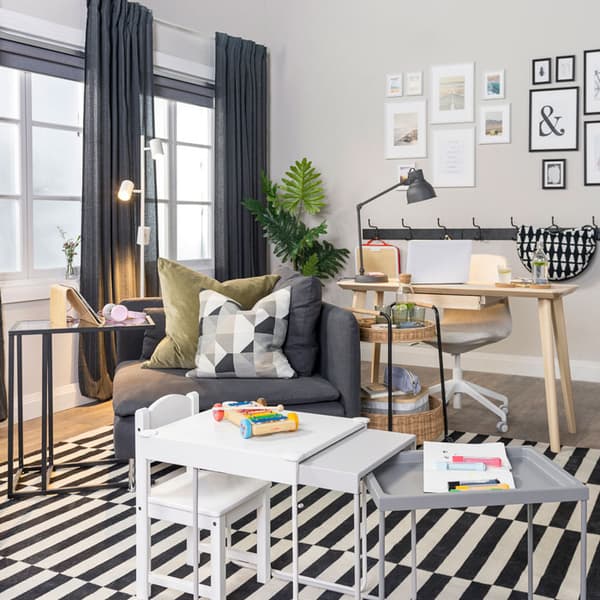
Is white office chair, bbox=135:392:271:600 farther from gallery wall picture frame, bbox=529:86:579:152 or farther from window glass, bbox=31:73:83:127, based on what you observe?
gallery wall picture frame, bbox=529:86:579:152

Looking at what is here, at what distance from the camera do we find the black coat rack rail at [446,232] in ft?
17.7

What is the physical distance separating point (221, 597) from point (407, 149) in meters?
4.19

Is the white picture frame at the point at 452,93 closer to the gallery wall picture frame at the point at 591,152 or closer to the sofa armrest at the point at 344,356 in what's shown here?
the gallery wall picture frame at the point at 591,152

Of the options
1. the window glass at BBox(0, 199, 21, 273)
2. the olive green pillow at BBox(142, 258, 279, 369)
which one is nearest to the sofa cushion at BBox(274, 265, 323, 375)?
the olive green pillow at BBox(142, 258, 279, 369)

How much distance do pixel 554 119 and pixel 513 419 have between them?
2111mm

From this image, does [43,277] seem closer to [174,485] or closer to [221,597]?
[174,485]

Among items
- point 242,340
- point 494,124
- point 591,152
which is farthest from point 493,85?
point 242,340

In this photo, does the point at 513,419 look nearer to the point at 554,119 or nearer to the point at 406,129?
the point at 554,119

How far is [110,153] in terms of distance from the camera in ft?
15.3

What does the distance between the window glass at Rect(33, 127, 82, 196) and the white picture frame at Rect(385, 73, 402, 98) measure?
7.35 feet

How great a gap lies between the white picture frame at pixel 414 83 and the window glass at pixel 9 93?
266cm

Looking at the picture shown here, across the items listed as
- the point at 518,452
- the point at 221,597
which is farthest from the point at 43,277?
the point at 518,452

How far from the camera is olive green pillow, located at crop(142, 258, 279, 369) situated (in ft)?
11.3

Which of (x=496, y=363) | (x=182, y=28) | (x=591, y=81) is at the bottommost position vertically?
(x=496, y=363)
